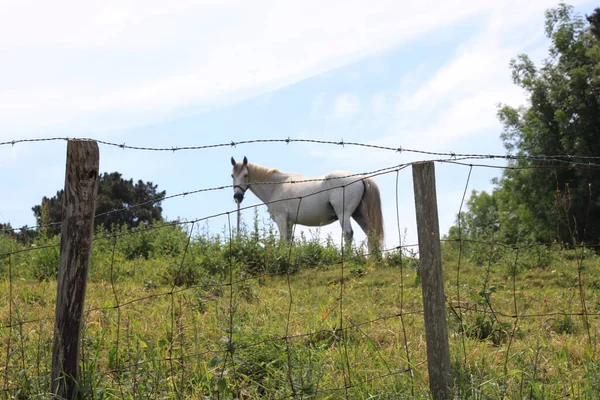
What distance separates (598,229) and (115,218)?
54.2ft

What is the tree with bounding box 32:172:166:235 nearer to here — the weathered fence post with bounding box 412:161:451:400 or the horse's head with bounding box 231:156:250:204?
the horse's head with bounding box 231:156:250:204

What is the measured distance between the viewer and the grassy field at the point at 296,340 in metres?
3.76

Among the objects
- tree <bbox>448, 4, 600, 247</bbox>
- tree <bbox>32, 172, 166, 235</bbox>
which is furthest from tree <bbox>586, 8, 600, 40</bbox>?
tree <bbox>32, 172, 166, 235</bbox>

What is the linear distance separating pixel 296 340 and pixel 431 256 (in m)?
1.42

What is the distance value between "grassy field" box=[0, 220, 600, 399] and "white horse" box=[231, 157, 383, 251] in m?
4.68

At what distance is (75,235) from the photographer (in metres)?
3.49

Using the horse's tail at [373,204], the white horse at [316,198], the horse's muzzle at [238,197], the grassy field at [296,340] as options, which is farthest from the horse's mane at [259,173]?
the grassy field at [296,340]

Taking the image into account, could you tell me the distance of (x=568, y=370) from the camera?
419cm

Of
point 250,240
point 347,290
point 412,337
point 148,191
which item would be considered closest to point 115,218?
point 148,191

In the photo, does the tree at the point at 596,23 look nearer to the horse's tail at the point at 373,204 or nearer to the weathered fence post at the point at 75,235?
the horse's tail at the point at 373,204

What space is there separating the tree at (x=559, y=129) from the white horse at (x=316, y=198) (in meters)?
8.38

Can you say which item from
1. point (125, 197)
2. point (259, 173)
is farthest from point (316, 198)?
point (125, 197)

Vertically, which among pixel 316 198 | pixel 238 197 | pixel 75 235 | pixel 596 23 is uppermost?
pixel 596 23

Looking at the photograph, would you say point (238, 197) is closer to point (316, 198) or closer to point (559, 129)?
point (316, 198)
